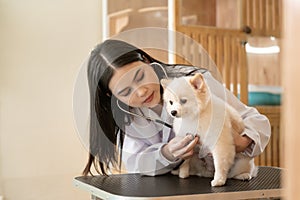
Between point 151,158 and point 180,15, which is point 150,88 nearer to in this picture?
point 151,158

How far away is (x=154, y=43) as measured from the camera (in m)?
2.26

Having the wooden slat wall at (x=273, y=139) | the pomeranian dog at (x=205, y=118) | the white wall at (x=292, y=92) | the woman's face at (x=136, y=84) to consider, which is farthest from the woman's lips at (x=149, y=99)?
the wooden slat wall at (x=273, y=139)

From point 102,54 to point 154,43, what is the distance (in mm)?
842

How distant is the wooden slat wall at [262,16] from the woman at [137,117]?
1989 millimetres

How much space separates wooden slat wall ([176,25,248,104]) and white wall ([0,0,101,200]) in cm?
78

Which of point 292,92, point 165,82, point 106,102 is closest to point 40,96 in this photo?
point 106,102

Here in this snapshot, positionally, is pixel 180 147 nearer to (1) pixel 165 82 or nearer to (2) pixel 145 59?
(1) pixel 165 82

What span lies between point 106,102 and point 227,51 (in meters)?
1.91

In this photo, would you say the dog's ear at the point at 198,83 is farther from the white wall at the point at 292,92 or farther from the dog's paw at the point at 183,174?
the white wall at the point at 292,92

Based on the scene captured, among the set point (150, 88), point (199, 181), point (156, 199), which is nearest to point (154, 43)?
point (150, 88)

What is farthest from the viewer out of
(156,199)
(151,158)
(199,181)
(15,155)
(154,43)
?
(15,155)

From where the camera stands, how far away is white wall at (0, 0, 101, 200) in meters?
2.65

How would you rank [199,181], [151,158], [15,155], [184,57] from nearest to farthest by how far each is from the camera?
1. [199,181]
2. [151,158]
3. [15,155]
4. [184,57]

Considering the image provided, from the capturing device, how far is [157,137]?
4.93 ft
